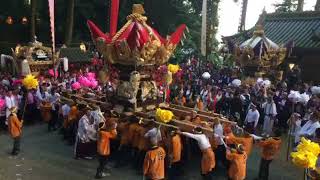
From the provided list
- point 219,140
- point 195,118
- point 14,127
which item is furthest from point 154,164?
point 14,127

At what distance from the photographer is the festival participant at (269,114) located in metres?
14.4

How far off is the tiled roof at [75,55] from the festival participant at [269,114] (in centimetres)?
1279

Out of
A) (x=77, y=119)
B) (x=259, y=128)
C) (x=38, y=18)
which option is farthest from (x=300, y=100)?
(x=38, y=18)

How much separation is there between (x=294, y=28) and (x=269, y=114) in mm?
10945

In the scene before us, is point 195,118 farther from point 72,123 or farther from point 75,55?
point 75,55

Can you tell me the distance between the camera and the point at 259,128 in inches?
624

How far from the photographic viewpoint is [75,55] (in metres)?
23.6

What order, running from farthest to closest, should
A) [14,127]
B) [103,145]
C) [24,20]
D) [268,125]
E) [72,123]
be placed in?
1. [24,20]
2. [268,125]
3. [72,123]
4. [14,127]
5. [103,145]

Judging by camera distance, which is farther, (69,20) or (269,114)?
(69,20)

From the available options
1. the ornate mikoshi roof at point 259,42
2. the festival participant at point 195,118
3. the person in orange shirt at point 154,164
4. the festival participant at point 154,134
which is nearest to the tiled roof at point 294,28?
the ornate mikoshi roof at point 259,42

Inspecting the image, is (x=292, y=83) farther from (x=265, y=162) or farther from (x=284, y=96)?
(x=265, y=162)

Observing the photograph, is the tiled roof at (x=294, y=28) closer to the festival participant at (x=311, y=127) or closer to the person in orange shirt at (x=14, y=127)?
the festival participant at (x=311, y=127)

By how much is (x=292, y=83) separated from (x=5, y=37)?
20.1 m

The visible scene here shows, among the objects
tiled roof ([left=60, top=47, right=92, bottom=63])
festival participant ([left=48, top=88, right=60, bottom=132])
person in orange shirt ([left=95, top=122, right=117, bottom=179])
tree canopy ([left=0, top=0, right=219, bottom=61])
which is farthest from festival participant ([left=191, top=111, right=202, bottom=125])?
tree canopy ([left=0, top=0, right=219, bottom=61])
